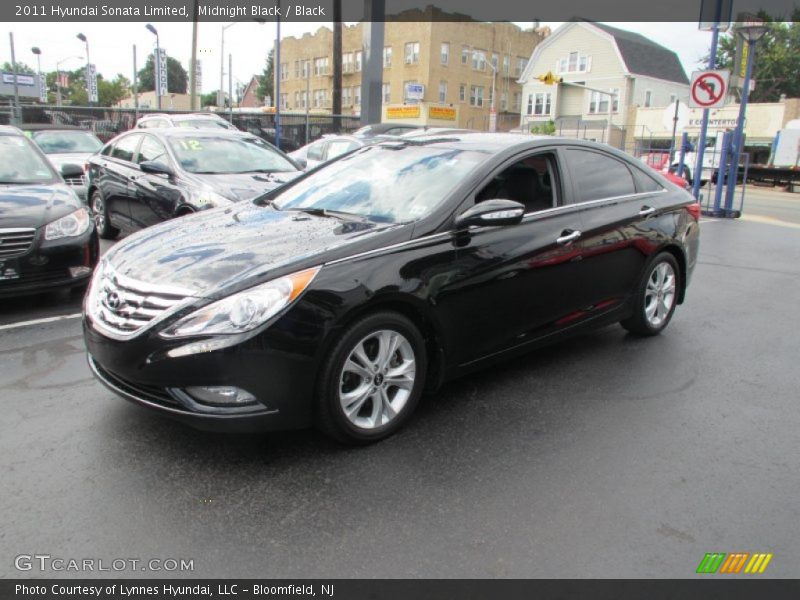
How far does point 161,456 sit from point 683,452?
275 cm

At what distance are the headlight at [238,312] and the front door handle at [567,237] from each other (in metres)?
2.02

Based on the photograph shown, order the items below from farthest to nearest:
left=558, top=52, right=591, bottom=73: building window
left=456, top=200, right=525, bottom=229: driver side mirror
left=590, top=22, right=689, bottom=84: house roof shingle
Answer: left=558, top=52, right=591, bottom=73: building window → left=590, top=22, right=689, bottom=84: house roof shingle → left=456, top=200, right=525, bottom=229: driver side mirror

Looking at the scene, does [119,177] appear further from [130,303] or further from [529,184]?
[529,184]

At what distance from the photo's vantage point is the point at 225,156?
8.38 m

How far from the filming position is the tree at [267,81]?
95562 mm

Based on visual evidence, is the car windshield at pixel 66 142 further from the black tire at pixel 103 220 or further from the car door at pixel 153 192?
the car door at pixel 153 192

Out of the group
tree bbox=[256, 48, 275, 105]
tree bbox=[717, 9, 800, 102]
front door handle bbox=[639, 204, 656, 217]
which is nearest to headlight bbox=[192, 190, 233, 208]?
front door handle bbox=[639, 204, 656, 217]

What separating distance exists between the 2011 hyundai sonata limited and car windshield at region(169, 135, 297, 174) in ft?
11.8

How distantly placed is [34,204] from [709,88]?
1255cm

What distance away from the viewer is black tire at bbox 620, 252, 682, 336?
5266 mm

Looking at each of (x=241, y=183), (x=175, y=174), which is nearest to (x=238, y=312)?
(x=241, y=183)

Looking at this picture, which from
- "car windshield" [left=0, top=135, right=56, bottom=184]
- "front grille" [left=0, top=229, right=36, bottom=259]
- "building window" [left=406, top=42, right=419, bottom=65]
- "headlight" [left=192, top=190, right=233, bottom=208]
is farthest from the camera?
"building window" [left=406, top=42, right=419, bottom=65]

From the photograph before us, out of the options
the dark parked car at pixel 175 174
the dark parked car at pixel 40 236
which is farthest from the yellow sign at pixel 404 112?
the dark parked car at pixel 40 236

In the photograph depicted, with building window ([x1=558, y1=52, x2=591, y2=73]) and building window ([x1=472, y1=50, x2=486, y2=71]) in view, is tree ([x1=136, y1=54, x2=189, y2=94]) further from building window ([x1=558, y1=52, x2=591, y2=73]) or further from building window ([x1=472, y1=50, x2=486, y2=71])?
building window ([x1=558, y1=52, x2=591, y2=73])
